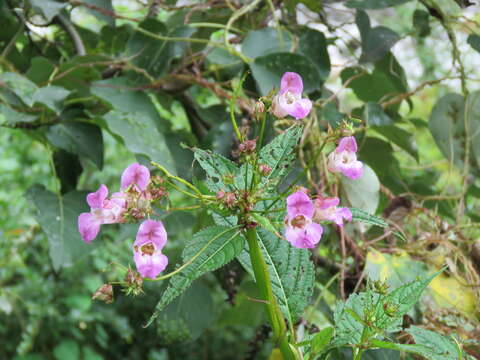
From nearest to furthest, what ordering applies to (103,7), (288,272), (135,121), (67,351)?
(288,272), (135,121), (103,7), (67,351)

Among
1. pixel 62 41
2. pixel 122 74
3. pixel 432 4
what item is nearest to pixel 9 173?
pixel 62 41

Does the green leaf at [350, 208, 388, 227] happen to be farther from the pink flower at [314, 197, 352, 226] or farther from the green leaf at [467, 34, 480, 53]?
the green leaf at [467, 34, 480, 53]

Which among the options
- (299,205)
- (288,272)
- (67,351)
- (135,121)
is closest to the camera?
(299,205)

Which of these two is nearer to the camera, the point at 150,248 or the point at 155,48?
the point at 150,248

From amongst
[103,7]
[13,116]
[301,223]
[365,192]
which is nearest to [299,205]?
[301,223]

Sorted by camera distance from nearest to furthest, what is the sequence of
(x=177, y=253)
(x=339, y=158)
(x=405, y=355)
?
(x=339, y=158)
(x=405, y=355)
(x=177, y=253)

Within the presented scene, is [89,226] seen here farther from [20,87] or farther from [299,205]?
[20,87]

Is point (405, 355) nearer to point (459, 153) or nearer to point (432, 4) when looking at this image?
point (459, 153)
